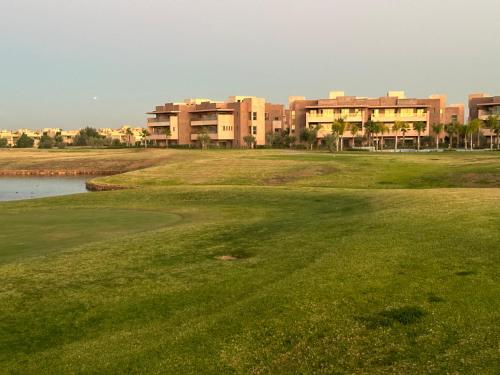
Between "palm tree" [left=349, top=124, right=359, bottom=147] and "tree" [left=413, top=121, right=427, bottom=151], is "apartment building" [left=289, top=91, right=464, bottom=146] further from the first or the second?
"tree" [left=413, top=121, right=427, bottom=151]

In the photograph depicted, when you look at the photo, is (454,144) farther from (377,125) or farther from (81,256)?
(81,256)

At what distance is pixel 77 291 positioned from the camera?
43.1ft

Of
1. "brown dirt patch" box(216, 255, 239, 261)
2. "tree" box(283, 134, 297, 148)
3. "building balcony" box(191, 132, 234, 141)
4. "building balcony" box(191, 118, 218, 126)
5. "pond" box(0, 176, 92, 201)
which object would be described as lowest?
"pond" box(0, 176, 92, 201)

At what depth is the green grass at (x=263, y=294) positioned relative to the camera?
8.91 m

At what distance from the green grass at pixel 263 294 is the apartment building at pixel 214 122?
12325cm

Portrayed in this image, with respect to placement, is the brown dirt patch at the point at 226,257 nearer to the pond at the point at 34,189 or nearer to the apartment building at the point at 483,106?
the pond at the point at 34,189

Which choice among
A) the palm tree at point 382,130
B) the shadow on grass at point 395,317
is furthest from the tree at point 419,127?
the shadow on grass at point 395,317

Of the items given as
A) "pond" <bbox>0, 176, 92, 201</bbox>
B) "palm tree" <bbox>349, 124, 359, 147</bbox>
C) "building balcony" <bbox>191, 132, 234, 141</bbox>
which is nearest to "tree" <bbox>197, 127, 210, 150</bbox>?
"building balcony" <bbox>191, 132, 234, 141</bbox>

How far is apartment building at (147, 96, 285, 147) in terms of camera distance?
14638 cm

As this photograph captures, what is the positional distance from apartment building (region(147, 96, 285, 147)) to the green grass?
404ft

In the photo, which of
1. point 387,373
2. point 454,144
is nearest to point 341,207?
point 387,373

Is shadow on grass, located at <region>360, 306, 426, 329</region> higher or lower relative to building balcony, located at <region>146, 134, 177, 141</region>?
lower

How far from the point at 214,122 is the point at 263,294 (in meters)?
137

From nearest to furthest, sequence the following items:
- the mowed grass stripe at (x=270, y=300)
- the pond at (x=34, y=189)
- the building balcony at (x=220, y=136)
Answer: the mowed grass stripe at (x=270, y=300) < the pond at (x=34, y=189) < the building balcony at (x=220, y=136)
